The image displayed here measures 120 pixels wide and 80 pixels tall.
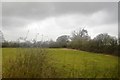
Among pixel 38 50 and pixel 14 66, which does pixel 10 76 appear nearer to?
pixel 14 66

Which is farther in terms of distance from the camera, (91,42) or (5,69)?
(91,42)

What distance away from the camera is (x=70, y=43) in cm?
4128

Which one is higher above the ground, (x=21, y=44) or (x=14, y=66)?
(x=21, y=44)

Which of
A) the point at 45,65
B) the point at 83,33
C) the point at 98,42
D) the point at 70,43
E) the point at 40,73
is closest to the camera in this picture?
the point at 40,73

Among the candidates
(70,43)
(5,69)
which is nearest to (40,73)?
(5,69)

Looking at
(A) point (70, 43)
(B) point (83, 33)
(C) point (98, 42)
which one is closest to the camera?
(C) point (98, 42)

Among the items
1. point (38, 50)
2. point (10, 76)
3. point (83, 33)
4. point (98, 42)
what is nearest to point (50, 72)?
point (38, 50)

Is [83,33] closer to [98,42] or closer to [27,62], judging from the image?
[98,42]

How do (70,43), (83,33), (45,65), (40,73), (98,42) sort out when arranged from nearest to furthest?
(40,73), (45,65), (98,42), (70,43), (83,33)

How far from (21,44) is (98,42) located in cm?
3112

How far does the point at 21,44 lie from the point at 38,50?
0.63 metres

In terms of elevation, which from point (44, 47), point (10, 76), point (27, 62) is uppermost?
point (44, 47)

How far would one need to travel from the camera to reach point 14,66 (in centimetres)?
697

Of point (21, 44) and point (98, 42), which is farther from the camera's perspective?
point (98, 42)
